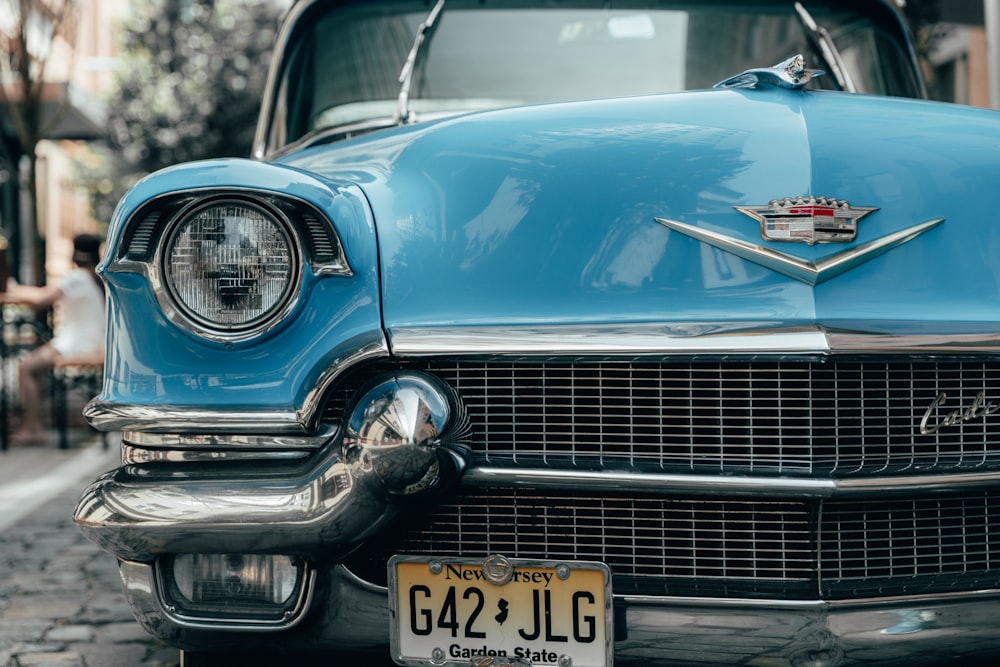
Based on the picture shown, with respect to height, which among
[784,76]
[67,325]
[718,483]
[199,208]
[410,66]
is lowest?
[718,483]

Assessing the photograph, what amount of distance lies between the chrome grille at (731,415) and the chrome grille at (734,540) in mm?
72

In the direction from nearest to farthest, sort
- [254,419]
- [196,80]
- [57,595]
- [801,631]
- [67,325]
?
[801,631]
[254,419]
[57,595]
[67,325]
[196,80]

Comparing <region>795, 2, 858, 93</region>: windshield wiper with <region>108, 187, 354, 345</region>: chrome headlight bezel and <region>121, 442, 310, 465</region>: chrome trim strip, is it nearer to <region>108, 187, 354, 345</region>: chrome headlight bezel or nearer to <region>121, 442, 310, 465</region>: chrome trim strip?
<region>108, 187, 354, 345</region>: chrome headlight bezel

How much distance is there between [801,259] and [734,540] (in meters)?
0.48

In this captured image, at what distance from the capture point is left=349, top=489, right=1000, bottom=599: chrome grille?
6.23ft

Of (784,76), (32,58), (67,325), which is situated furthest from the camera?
(32,58)

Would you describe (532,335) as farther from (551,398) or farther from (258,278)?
(258,278)

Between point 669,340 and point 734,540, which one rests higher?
point 669,340

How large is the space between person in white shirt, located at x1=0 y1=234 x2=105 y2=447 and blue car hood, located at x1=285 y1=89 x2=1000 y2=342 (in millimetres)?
5409

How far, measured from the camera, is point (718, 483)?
185 centimetres

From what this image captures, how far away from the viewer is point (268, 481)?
190 centimetres

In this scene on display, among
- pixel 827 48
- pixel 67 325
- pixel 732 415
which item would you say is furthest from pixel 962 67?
pixel 732 415

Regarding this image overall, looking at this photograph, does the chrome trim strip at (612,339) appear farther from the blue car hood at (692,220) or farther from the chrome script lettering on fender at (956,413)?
the chrome script lettering on fender at (956,413)

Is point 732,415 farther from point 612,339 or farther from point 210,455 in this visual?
point 210,455
